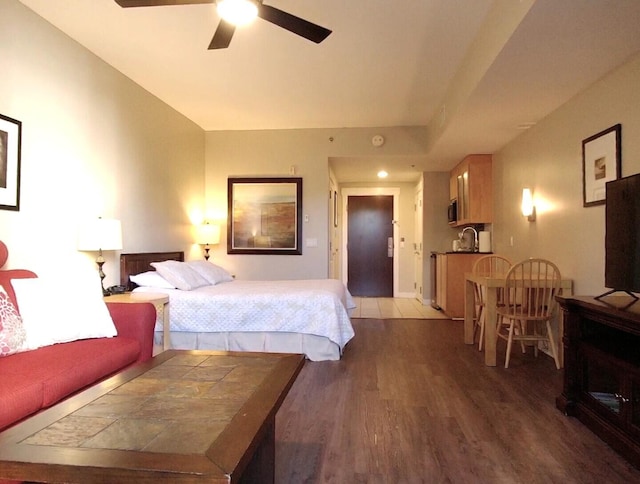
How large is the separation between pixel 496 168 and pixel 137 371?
16.0 feet

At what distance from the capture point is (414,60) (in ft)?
11.6

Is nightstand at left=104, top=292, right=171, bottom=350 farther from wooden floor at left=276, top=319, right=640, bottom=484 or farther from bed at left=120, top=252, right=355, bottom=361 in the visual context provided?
wooden floor at left=276, top=319, right=640, bottom=484

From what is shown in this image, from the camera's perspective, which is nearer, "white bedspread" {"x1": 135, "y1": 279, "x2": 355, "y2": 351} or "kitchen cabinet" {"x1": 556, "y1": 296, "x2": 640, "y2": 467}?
"kitchen cabinet" {"x1": 556, "y1": 296, "x2": 640, "y2": 467}

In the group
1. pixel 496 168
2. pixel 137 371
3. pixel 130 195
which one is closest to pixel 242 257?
pixel 130 195

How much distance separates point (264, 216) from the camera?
5.68 meters

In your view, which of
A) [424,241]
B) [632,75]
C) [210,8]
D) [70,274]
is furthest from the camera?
[424,241]

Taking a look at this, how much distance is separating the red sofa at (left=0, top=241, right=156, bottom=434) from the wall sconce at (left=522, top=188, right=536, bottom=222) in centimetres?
363

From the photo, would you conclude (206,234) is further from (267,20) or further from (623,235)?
(623,235)

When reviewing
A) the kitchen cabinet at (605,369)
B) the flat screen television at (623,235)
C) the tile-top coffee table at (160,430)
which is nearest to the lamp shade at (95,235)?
the tile-top coffee table at (160,430)

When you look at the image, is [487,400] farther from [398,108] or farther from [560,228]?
[398,108]

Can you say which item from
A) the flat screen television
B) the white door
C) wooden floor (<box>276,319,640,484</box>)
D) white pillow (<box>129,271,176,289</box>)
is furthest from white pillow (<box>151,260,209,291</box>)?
the white door

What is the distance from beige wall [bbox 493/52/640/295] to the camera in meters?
2.72

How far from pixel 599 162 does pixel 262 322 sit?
2843 mm

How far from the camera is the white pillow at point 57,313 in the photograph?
6.83 feet
